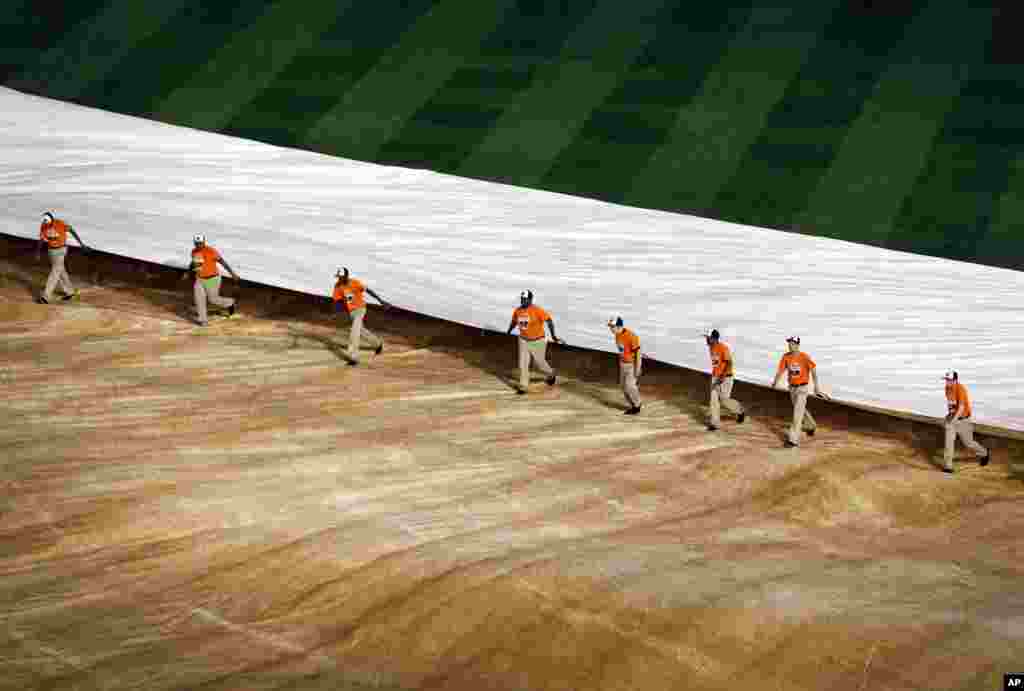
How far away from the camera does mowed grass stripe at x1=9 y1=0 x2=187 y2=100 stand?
2897cm

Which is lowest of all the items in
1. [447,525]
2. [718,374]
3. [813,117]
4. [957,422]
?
[447,525]

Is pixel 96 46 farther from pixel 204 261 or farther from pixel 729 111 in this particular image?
pixel 729 111

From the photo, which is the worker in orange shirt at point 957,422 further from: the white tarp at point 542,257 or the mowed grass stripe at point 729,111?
the mowed grass stripe at point 729,111

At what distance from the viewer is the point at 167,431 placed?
18.6 meters

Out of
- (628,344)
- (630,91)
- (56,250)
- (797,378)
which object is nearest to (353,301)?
(628,344)

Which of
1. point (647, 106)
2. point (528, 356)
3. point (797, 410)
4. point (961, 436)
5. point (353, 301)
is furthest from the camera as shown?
point (647, 106)

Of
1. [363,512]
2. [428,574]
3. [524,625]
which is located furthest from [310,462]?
[524,625]

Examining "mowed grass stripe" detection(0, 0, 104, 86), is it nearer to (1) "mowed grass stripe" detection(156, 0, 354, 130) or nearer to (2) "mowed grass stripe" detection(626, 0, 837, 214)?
(1) "mowed grass stripe" detection(156, 0, 354, 130)

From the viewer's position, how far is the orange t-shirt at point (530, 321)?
20.4 metres

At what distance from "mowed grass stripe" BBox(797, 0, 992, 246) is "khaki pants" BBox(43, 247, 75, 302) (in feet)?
39.5

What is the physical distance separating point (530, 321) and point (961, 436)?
19.9 feet

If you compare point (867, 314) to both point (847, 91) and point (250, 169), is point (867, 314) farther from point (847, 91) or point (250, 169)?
point (250, 169)

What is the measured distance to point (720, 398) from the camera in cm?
1986

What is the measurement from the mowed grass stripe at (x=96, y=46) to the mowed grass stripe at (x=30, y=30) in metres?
0.14
